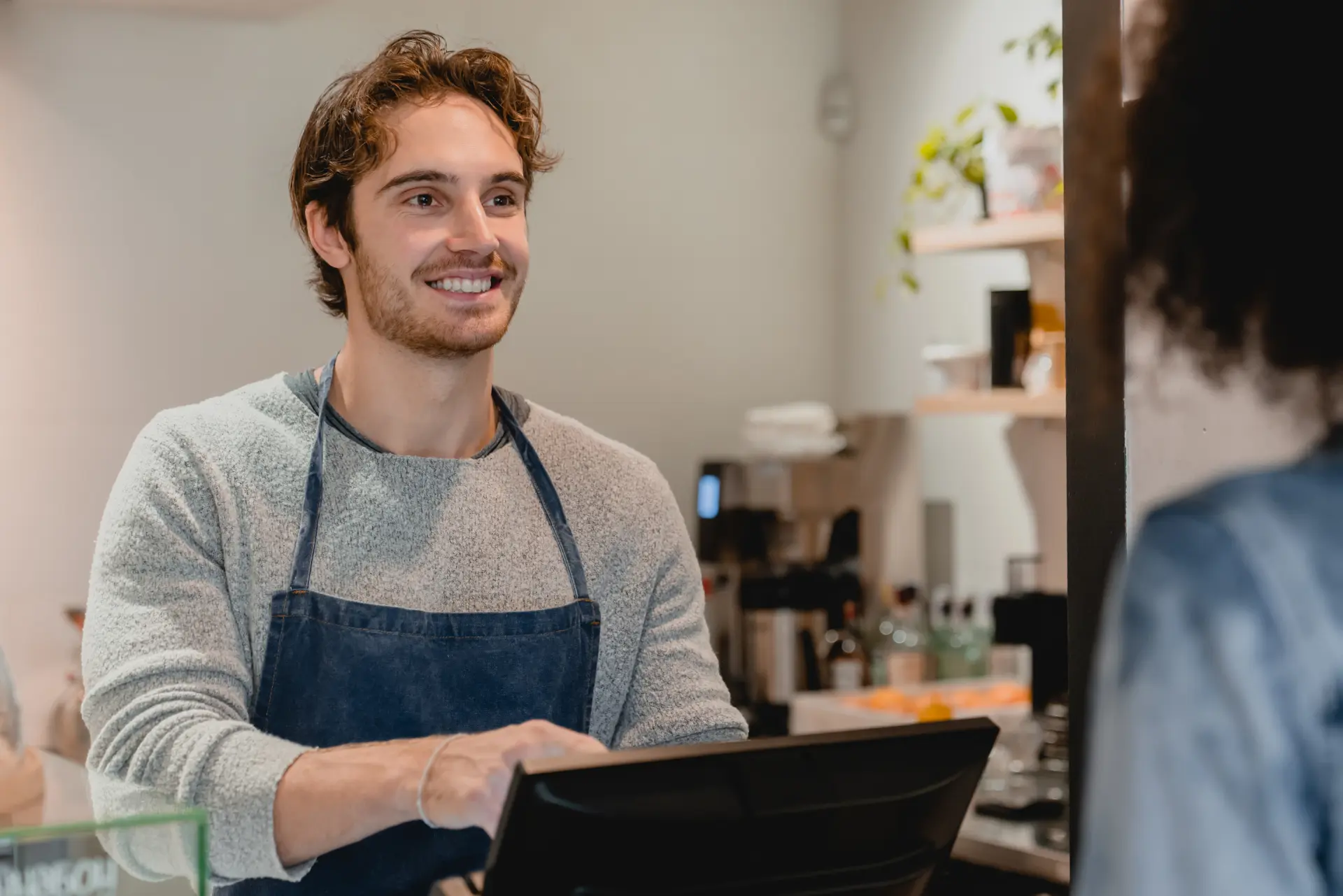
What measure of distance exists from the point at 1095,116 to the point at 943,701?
2.27 metres

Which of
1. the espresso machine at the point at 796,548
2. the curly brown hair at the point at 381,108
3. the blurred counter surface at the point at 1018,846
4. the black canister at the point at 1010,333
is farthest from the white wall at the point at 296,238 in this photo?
the blurred counter surface at the point at 1018,846

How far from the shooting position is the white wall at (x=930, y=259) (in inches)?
156

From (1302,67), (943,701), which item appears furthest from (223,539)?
(943,701)

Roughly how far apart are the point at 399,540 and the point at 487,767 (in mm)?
575

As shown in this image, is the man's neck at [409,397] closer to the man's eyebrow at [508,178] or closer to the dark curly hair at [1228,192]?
the man's eyebrow at [508,178]

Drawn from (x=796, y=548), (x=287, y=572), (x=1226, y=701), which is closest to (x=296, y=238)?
(x=796, y=548)

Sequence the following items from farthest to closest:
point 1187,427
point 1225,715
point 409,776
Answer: point 409,776, point 1187,427, point 1225,715

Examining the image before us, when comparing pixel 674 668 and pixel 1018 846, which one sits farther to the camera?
pixel 1018 846

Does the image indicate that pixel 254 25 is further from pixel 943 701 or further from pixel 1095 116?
pixel 1095 116

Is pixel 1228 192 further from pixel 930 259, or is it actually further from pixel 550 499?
pixel 930 259

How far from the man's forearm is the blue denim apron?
0.74 feet

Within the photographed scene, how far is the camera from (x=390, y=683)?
1.67m

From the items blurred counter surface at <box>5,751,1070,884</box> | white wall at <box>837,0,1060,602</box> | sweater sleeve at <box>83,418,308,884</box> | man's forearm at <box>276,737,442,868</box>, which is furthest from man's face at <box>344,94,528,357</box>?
white wall at <box>837,0,1060,602</box>

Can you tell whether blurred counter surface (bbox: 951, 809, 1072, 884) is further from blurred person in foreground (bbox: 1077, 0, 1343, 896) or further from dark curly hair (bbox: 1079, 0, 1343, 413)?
blurred person in foreground (bbox: 1077, 0, 1343, 896)
